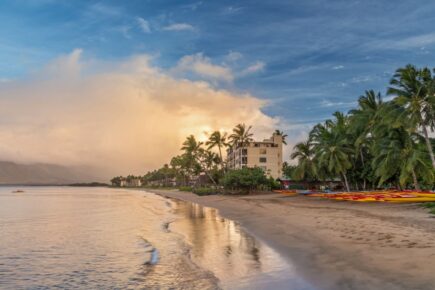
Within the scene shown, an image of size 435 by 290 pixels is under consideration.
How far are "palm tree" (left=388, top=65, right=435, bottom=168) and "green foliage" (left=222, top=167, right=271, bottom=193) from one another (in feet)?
103

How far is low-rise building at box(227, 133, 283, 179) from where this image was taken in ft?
377

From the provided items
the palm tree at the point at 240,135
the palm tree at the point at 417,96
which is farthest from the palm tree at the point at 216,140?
the palm tree at the point at 417,96

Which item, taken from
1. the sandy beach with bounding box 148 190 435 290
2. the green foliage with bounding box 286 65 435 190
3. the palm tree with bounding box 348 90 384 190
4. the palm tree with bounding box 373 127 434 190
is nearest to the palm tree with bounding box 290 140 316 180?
the green foliage with bounding box 286 65 435 190

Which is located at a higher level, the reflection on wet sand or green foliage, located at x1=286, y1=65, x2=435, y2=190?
green foliage, located at x1=286, y1=65, x2=435, y2=190

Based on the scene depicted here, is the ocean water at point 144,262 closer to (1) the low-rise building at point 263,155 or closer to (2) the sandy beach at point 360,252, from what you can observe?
(2) the sandy beach at point 360,252

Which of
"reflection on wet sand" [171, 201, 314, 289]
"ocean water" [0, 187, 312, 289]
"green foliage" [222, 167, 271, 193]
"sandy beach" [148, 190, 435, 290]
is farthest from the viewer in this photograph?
"green foliage" [222, 167, 271, 193]

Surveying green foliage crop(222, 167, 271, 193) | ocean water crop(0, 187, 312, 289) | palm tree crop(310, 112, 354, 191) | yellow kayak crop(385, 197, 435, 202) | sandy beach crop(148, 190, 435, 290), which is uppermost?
palm tree crop(310, 112, 354, 191)

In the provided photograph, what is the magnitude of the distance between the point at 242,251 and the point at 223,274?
3.68 m

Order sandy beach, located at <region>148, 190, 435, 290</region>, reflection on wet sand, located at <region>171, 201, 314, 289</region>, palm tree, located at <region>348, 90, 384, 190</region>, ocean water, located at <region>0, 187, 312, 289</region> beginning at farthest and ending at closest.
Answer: palm tree, located at <region>348, 90, 384, 190</region> → ocean water, located at <region>0, 187, 312, 289</region> → reflection on wet sand, located at <region>171, 201, 314, 289</region> → sandy beach, located at <region>148, 190, 435, 290</region>

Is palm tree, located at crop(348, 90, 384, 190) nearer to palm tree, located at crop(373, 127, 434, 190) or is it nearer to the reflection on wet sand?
palm tree, located at crop(373, 127, 434, 190)

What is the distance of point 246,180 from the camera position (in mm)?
64562

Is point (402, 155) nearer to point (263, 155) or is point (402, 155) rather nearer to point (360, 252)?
point (360, 252)

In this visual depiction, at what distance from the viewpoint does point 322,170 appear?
2402 inches

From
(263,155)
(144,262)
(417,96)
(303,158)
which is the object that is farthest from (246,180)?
(144,262)
